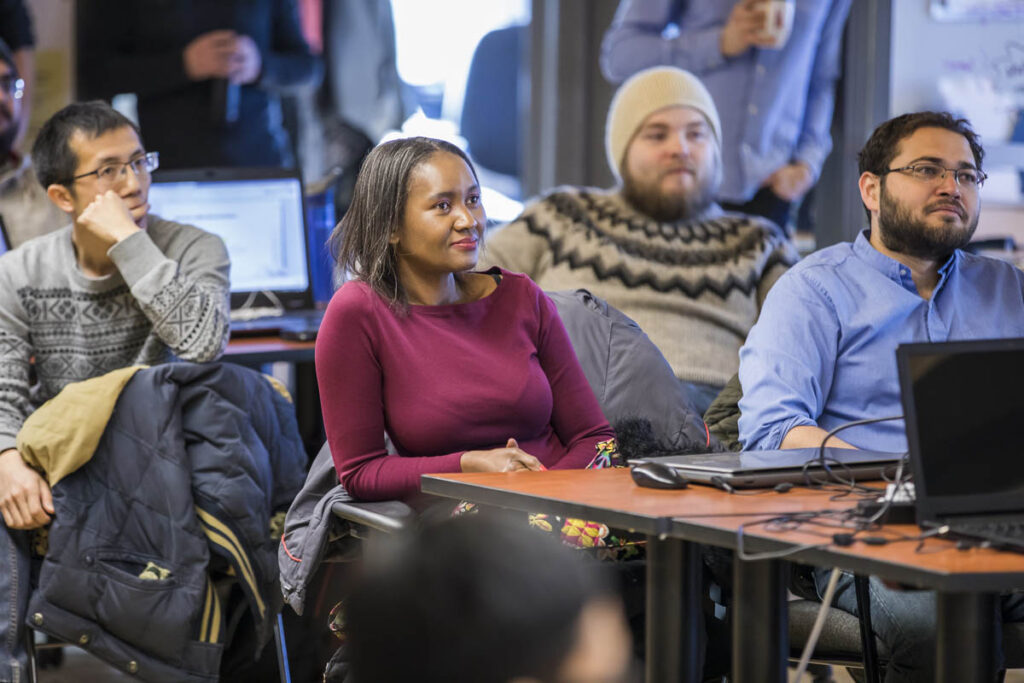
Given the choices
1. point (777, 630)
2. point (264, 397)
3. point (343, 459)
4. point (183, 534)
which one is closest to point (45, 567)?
point (183, 534)

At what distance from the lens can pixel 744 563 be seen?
4.97ft

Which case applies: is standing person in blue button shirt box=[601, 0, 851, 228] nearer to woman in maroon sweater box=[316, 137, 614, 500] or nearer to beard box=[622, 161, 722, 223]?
beard box=[622, 161, 722, 223]

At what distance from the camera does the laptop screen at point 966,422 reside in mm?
1414

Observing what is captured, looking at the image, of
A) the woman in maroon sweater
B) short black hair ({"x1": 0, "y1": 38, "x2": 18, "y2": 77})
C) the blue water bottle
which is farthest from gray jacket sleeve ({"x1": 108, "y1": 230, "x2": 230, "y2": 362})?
short black hair ({"x1": 0, "y1": 38, "x2": 18, "y2": 77})

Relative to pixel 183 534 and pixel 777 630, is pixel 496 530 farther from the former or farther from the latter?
pixel 183 534

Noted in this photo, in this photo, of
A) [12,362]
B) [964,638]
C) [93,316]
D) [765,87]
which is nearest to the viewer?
[964,638]

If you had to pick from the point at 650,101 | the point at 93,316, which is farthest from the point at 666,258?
the point at 93,316

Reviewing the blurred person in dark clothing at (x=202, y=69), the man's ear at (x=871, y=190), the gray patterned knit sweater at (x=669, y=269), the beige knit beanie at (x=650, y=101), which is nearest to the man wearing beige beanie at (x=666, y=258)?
the gray patterned knit sweater at (x=669, y=269)

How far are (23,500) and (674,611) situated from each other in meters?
1.38

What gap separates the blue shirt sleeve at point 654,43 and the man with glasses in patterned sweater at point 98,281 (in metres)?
2.58

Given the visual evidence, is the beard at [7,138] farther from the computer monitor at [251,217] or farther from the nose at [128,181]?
the nose at [128,181]

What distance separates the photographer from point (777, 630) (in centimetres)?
151

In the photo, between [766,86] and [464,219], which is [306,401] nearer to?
[464,219]

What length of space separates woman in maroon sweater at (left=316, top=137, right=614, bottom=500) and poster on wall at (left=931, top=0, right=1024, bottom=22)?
3025 mm
